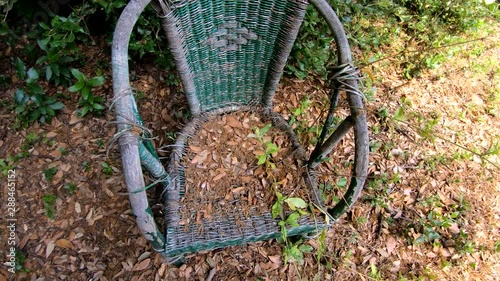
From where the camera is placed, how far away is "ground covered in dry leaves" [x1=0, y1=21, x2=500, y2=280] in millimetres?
1573

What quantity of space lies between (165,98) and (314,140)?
866 mm

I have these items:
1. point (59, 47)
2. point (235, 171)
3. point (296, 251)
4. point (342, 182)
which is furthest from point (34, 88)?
point (342, 182)

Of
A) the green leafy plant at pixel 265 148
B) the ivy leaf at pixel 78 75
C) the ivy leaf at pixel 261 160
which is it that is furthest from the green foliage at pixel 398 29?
the ivy leaf at pixel 78 75

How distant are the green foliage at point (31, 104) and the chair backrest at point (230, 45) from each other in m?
0.84

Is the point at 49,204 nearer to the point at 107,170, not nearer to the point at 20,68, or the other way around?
the point at 107,170

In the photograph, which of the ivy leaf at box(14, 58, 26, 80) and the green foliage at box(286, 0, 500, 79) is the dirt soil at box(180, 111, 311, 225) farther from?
the ivy leaf at box(14, 58, 26, 80)

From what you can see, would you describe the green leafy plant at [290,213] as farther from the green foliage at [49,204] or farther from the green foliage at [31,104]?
the green foliage at [31,104]

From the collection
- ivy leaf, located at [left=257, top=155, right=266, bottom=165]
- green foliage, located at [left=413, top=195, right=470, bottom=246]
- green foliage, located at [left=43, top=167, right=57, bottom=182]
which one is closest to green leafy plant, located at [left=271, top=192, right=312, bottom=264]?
ivy leaf, located at [left=257, top=155, right=266, bottom=165]

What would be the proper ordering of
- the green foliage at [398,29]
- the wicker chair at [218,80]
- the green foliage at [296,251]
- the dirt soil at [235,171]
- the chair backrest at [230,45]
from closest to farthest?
the wicker chair at [218,80] → the chair backrest at [230,45] → the dirt soil at [235,171] → the green foliage at [296,251] → the green foliage at [398,29]

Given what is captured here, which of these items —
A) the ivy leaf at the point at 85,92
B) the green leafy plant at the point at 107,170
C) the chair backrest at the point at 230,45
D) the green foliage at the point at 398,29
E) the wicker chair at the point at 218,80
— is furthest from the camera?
the green foliage at the point at 398,29

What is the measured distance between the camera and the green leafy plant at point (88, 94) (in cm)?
157

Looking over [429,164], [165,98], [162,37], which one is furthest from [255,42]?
[429,164]

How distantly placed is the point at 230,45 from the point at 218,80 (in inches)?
6.7

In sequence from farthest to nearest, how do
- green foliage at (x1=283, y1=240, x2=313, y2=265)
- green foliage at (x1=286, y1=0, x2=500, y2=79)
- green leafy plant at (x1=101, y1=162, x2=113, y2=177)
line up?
green foliage at (x1=286, y1=0, x2=500, y2=79)
green leafy plant at (x1=101, y1=162, x2=113, y2=177)
green foliage at (x1=283, y1=240, x2=313, y2=265)
